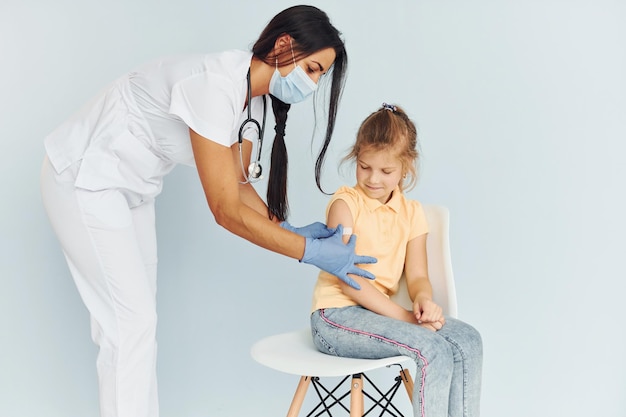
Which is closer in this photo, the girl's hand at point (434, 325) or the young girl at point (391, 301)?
the young girl at point (391, 301)

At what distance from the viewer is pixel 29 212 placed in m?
2.16

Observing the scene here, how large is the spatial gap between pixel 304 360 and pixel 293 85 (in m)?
0.57

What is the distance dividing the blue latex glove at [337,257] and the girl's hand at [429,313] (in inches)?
4.6

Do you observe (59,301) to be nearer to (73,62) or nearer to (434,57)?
(73,62)

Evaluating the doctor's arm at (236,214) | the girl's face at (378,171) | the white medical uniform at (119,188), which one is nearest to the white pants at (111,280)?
the white medical uniform at (119,188)

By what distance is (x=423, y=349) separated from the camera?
1469 mm

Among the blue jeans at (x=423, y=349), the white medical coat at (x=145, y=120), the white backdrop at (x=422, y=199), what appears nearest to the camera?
the blue jeans at (x=423, y=349)

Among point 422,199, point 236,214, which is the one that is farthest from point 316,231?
point 422,199

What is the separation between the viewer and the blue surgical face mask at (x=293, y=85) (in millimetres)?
1620

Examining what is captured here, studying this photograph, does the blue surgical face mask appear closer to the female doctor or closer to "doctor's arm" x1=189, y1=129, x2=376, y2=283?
the female doctor

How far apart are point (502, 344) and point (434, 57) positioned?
2.81ft

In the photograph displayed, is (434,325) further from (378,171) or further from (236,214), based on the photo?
(236,214)

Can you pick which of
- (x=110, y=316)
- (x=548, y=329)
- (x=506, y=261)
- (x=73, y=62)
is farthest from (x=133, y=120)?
(x=548, y=329)

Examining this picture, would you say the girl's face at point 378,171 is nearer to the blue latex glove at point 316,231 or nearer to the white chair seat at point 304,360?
the blue latex glove at point 316,231
